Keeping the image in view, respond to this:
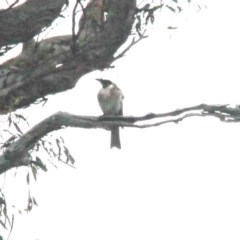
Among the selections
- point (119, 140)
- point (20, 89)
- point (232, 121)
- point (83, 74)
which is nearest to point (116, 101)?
point (119, 140)

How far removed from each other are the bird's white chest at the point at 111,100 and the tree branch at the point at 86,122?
118 inches

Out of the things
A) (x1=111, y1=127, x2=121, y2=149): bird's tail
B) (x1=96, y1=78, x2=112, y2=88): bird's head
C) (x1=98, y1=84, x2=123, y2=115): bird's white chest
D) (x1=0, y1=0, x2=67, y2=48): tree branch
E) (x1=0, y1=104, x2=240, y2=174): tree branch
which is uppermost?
(x1=96, y1=78, x2=112, y2=88): bird's head

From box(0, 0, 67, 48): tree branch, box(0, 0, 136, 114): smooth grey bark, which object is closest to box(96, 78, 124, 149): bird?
box(0, 0, 136, 114): smooth grey bark

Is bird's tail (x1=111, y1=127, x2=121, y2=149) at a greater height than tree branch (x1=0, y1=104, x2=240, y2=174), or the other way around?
bird's tail (x1=111, y1=127, x2=121, y2=149)

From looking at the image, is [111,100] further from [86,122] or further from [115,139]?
[86,122]

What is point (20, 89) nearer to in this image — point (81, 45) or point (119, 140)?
point (81, 45)

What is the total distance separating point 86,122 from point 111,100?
10.5 ft

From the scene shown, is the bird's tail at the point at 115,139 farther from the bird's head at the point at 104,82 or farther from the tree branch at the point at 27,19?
the tree branch at the point at 27,19

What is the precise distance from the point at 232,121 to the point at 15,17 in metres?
2.09

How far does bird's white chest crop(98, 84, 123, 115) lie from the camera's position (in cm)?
829

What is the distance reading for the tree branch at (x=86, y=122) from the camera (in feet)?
16.3

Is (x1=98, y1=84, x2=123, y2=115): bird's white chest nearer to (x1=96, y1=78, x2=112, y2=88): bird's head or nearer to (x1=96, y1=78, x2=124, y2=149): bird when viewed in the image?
(x1=96, y1=78, x2=124, y2=149): bird

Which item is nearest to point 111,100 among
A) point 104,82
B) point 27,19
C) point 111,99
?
point 111,99

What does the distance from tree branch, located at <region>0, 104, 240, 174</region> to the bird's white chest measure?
3.00m
